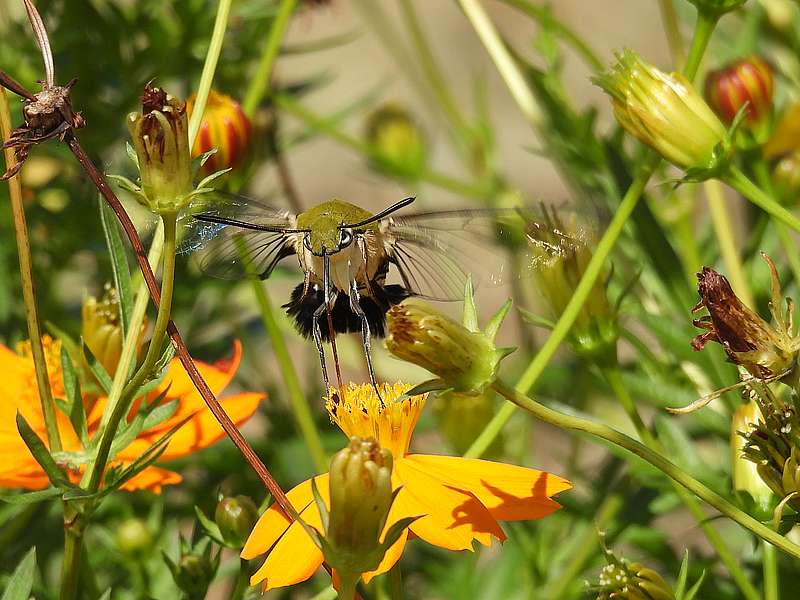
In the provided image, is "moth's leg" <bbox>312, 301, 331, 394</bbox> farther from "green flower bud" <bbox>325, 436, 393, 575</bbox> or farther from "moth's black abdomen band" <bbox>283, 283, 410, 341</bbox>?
"green flower bud" <bbox>325, 436, 393, 575</bbox>

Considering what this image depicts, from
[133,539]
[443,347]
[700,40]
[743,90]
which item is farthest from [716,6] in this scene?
[133,539]

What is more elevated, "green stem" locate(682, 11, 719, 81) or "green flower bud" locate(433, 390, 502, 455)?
"green stem" locate(682, 11, 719, 81)

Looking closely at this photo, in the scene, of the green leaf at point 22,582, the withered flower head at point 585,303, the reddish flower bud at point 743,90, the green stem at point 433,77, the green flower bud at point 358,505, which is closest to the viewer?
the green flower bud at point 358,505

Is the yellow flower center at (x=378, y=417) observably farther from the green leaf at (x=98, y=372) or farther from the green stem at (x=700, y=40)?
the green stem at (x=700, y=40)

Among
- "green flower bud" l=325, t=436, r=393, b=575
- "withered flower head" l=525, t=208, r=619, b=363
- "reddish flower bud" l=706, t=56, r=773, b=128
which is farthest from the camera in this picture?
"reddish flower bud" l=706, t=56, r=773, b=128

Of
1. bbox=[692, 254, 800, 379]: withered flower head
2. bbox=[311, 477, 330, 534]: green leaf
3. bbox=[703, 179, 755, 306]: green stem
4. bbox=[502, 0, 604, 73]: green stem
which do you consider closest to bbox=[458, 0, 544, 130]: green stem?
bbox=[502, 0, 604, 73]: green stem

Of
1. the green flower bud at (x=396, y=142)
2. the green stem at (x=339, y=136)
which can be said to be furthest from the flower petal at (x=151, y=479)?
the green flower bud at (x=396, y=142)
